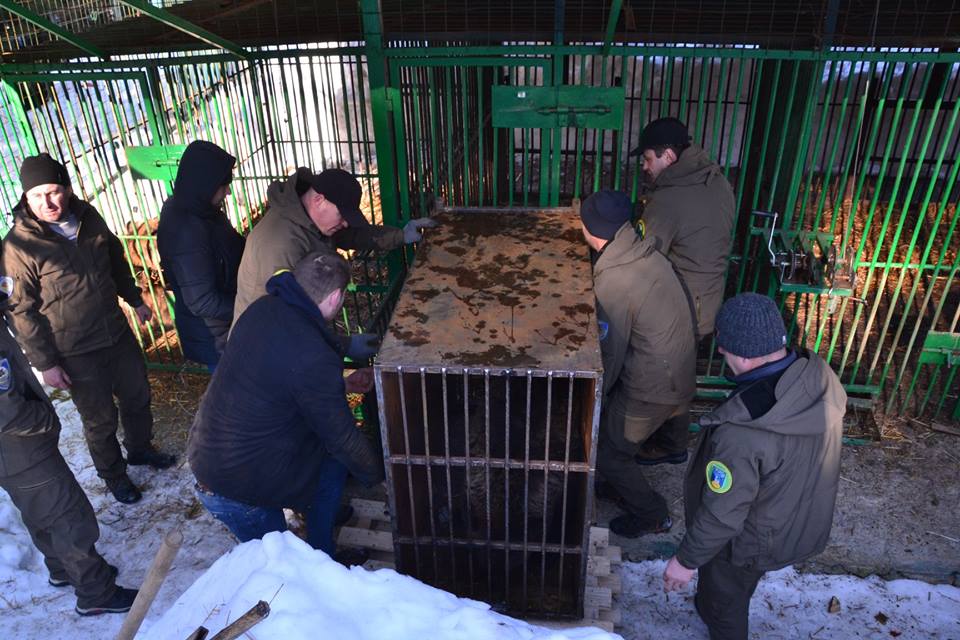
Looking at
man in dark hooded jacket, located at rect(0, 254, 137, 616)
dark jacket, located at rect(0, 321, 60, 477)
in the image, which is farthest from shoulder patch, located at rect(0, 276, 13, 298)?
dark jacket, located at rect(0, 321, 60, 477)

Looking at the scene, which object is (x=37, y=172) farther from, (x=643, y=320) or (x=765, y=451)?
(x=765, y=451)

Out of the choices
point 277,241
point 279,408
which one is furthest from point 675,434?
point 277,241

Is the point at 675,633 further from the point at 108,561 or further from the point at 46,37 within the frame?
the point at 46,37

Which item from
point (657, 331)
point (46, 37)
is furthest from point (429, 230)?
point (46, 37)

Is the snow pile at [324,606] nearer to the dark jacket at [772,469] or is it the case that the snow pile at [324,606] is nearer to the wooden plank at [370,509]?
the dark jacket at [772,469]

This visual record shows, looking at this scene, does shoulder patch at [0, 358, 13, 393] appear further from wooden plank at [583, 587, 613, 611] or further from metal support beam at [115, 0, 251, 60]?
wooden plank at [583, 587, 613, 611]

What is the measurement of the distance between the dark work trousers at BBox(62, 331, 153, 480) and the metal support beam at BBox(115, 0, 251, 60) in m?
2.02

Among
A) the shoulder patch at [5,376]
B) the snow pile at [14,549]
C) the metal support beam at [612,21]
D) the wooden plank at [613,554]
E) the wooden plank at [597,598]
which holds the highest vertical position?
the metal support beam at [612,21]

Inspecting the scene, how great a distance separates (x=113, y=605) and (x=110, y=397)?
4.40ft

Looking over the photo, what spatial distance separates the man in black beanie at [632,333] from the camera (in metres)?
3.85

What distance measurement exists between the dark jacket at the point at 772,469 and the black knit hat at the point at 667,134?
185cm

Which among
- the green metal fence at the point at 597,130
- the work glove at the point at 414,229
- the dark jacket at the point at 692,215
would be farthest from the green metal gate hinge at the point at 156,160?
the dark jacket at the point at 692,215

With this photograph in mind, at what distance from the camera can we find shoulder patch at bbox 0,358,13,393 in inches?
132

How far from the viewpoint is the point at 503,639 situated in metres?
2.41
